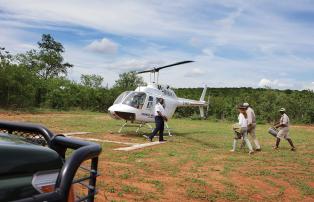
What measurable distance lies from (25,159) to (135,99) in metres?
16.3

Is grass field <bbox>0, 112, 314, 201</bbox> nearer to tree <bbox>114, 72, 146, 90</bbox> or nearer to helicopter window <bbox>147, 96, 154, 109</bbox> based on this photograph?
helicopter window <bbox>147, 96, 154, 109</bbox>

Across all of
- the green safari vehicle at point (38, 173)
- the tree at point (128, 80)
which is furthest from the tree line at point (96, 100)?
the green safari vehicle at point (38, 173)

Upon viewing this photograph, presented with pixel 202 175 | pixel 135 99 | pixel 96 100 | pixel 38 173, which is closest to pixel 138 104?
pixel 135 99

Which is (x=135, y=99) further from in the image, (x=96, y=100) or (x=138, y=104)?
(x=96, y=100)

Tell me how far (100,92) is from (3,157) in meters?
41.4

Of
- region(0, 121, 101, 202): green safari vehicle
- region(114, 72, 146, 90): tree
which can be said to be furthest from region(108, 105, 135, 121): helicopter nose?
region(114, 72, 146, 90): tree

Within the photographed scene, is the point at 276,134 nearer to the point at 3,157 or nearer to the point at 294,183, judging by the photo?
the point at 294,183

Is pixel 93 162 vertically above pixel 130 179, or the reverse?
pixel 93 162

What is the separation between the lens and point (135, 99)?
60.1ft

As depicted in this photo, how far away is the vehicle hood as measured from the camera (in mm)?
1941

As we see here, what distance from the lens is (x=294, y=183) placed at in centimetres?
946

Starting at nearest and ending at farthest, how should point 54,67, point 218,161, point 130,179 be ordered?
point 130,179, point 218,161, point 54,67

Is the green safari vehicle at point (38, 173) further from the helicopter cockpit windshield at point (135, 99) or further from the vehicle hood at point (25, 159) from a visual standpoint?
the helicopter cockpit windshield at point (135, 99)

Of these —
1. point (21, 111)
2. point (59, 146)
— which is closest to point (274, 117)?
point (21, 111)
